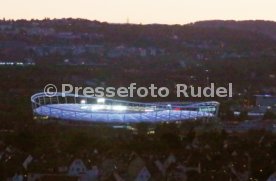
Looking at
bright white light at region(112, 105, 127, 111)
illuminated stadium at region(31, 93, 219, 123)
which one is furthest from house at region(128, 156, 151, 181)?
bright white light at region(112, 105, 127, 111)

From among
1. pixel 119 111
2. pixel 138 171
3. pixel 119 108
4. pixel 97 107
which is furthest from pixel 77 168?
pixel 97 107

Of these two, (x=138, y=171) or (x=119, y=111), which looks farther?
(x=119, y=111)

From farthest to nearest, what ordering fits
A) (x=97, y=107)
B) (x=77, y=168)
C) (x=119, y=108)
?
(x=97, y=107) → (x=119, y=108) → (x=77, y=168)

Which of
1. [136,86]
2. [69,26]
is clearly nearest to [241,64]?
[136,86]

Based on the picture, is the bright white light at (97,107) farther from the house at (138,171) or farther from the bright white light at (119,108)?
the house at (138,171)

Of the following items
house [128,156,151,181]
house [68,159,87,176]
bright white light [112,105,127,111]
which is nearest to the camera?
house [128,156,151,181]

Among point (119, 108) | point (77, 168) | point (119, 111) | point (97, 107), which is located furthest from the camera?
point (97, 107)

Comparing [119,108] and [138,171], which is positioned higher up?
[138,171]

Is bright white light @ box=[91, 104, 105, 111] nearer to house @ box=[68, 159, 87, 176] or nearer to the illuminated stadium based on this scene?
the illuminated stadium

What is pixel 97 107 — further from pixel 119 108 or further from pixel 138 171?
pixel 138 171
